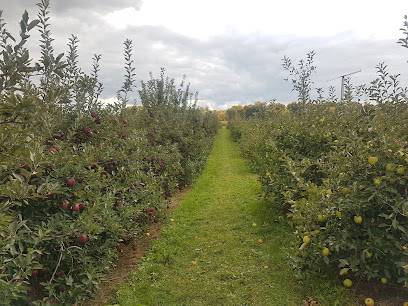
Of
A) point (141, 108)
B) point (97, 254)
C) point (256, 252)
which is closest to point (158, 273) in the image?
point (97, 254)

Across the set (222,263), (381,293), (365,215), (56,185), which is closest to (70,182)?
(56,185)

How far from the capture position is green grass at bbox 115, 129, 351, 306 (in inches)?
136

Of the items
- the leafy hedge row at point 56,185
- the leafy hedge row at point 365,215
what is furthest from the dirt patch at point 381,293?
the leafy hedge row at point 56,185

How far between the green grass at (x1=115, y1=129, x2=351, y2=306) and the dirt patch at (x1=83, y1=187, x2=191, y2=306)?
14 cm

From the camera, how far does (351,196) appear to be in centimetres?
315

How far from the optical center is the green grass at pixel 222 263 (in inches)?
136

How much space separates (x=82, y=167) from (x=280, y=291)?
8.73 ft

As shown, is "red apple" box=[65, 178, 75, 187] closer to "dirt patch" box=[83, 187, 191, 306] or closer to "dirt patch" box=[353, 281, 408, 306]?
"dirt patch" box=[83, 187, 191, 306]

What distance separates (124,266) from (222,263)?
4.61 ft

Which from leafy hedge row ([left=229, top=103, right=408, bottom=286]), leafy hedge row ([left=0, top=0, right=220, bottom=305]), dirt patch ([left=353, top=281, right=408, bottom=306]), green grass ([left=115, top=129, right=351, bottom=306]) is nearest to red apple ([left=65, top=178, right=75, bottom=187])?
leafy hedge row ([left=0, top=0, right=220, bottom=305])

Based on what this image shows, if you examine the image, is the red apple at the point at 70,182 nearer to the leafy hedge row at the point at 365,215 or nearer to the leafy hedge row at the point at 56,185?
the leafy hedge row at the point at 56,185

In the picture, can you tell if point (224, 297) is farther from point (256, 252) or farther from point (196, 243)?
point (196, 243)

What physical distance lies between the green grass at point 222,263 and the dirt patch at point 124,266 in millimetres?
138

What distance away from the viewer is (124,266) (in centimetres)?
434
